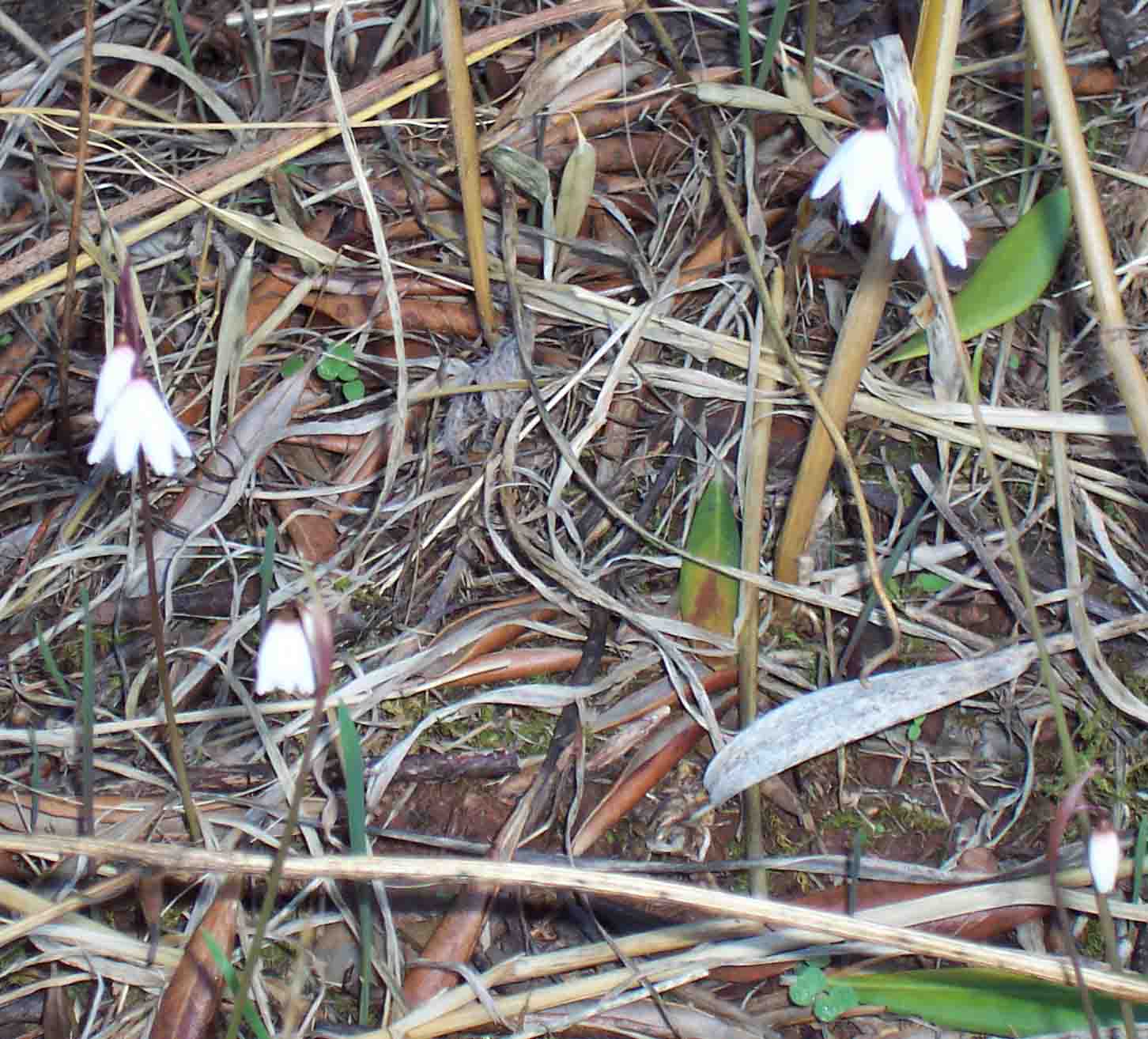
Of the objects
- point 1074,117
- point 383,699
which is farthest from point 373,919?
point 1074,117

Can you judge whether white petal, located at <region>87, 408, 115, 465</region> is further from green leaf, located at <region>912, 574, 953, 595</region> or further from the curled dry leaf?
green leaf, located at <region>912, 574, 953, 595</region>

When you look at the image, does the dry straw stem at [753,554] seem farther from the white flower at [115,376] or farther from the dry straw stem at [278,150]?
the white flower at [115,376]

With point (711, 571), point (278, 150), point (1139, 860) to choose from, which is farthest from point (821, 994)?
point (278, 150)

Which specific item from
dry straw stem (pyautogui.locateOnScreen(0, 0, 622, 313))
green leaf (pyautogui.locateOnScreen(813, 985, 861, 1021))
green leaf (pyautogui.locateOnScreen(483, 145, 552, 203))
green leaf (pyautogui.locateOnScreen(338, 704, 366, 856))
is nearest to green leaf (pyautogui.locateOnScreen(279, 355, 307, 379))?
dry straw stem (pyautogui.locateOnScreen(0, 0, 622, 313))

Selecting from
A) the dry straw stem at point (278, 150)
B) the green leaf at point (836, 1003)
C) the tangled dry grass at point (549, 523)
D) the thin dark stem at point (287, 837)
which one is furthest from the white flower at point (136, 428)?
the green leaf at point (836, 1003)

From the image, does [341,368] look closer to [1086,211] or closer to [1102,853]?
[1086,211]

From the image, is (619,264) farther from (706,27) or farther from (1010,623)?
(1010,623)
